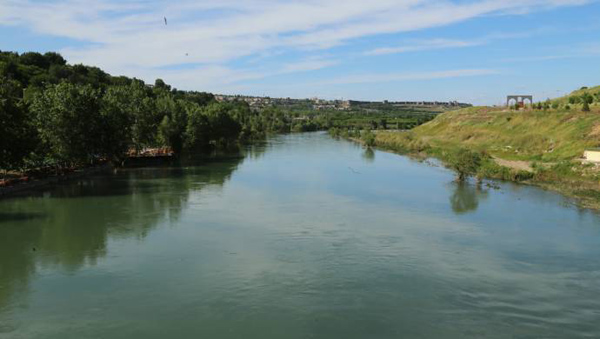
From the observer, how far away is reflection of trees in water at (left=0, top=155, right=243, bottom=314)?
71.5ft

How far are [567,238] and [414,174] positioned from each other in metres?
26.7

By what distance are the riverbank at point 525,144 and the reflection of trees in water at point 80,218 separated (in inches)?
1096

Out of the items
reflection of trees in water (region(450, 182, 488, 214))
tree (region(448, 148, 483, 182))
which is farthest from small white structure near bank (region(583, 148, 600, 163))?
reflection of trees in water (region(450, 182, 488, 214))

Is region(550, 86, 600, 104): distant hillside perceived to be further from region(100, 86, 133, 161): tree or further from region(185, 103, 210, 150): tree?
region(100, 86, 133, 161): tree

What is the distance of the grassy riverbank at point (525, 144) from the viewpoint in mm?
43531

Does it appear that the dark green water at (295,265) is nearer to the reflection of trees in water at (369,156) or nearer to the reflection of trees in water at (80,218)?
the reflection of trees in water at (80,218)

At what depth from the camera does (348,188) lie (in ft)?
141

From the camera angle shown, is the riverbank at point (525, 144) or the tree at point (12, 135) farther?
the riverbank at point (525, 144)

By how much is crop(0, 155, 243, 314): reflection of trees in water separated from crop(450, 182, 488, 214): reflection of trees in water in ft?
63.2

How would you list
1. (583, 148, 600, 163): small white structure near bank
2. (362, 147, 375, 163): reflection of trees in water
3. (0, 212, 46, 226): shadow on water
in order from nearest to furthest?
1. (0, 212, 46, 226): shadow on water
2. (583, 148, 600, 163): small white structure near bank
3. (362, 147, 375, 163): reflection of trees in water

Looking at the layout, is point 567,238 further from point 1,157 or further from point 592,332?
point 1,157

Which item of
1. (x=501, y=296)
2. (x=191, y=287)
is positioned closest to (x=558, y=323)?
(x=501, y=296)

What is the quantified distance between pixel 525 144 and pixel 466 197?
29016 millimetres

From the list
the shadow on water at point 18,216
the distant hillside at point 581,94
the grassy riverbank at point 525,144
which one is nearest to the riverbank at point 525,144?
the grassy riverbank at point 525,144
